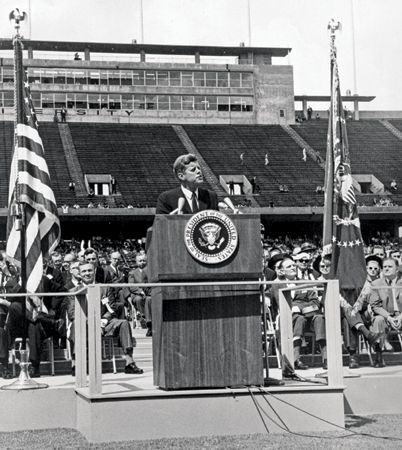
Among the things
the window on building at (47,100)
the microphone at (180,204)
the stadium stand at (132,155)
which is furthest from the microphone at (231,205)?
the window on building at (47,100)

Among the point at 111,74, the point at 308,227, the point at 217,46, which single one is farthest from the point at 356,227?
the point at 217,46

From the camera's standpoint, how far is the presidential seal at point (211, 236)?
6.76m

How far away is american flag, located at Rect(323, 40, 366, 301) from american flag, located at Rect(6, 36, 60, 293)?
10.1ft

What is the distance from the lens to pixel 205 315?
6816 millimetres

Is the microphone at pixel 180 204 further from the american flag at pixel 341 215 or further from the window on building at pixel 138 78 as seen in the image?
the window on building at pixel 138 78

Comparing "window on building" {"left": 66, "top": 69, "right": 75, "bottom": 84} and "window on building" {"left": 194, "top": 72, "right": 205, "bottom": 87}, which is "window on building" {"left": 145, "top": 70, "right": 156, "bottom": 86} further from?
"window on building" {"left": 66, "top": 69, "right": 75, "bottom": 84}

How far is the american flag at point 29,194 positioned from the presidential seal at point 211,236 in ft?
11.1

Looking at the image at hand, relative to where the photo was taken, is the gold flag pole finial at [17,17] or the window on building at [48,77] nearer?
the gold flag pole finial at [17,17]

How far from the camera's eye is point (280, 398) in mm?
6840

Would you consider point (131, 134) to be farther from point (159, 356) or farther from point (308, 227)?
point (159, 356)

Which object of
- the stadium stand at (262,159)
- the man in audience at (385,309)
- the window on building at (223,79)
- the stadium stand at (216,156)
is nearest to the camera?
the man in audience at (385,309)

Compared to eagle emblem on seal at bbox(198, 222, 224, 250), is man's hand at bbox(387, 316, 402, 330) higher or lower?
lower

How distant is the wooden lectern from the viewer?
6738 mm

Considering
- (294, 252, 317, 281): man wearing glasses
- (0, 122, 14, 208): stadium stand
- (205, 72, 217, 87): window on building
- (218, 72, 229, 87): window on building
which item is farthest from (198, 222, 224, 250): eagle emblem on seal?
(218, 72, 229, 87): window on building
